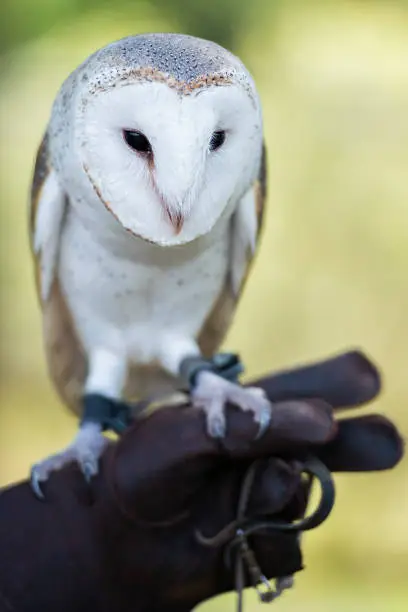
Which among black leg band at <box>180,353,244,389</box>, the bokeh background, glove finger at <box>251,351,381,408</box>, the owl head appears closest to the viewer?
the owl head

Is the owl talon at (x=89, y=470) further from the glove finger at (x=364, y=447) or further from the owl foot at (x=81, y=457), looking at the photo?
the glove finger at (x=364, y=447)

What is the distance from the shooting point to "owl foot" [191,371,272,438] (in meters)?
0.60

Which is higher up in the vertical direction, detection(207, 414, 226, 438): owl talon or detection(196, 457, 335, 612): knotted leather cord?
detection(207, 414, 226, 438): owl talon

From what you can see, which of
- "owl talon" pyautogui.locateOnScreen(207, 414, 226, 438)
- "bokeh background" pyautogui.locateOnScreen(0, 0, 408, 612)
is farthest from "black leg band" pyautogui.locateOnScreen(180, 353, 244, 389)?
"bokeh background" pyautogui.locateOnScreen(0, 0, 408, 612)

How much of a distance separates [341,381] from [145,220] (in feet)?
0.67

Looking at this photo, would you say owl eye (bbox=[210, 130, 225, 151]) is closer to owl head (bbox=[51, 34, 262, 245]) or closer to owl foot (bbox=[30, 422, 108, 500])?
owl head (bbox=[51, 34, 262, 245])

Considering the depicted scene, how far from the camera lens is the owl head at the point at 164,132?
546mm

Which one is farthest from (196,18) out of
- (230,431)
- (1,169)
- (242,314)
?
(230,431)

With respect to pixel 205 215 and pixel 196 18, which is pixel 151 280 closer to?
pixel 205 215

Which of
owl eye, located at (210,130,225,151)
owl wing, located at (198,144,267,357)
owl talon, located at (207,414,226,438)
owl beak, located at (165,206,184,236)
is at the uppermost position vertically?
owl eye, located at (210,130,225,151)

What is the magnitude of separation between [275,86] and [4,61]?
56 cm

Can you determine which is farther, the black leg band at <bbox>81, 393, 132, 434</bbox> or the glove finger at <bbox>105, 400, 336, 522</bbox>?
the black leg band at <bbox>81, 393, 132, 434</bbox>

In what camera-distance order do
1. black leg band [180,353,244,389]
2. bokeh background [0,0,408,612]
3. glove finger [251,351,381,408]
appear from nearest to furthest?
glove finger [251,351,381,408], black leg band [180,353,244,389], bokeh background [0,0,408,612]

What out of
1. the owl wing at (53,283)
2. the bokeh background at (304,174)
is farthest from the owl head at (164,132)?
the bokeh background at (304,174)
